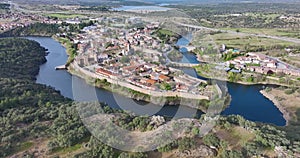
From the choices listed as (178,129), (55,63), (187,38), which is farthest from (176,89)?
(187,38)

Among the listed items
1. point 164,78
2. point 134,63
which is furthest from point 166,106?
point 134,63

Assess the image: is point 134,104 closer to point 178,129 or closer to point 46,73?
point 178,129

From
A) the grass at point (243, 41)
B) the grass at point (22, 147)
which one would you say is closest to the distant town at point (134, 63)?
the grass at point (243, 41)

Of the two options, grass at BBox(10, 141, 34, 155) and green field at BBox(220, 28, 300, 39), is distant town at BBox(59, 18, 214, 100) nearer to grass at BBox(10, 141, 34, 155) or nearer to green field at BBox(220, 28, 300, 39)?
grass at BBox(10, 141, 34, 155)

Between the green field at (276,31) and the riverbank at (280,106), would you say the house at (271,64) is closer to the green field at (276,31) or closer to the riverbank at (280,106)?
the riverbank at (280,106)

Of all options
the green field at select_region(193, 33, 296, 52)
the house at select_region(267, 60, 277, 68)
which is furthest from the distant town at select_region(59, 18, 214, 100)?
the house at select_region(267, 60, 277, 68)

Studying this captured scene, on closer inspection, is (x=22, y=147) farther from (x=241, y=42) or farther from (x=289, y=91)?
(x=241, y=42)

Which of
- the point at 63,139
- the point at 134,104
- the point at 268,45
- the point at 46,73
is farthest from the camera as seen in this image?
the point at 268,45

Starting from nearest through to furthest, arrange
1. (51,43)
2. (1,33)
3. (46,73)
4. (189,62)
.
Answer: (46,73) → (189,62) → (51,43) → (1,33)
